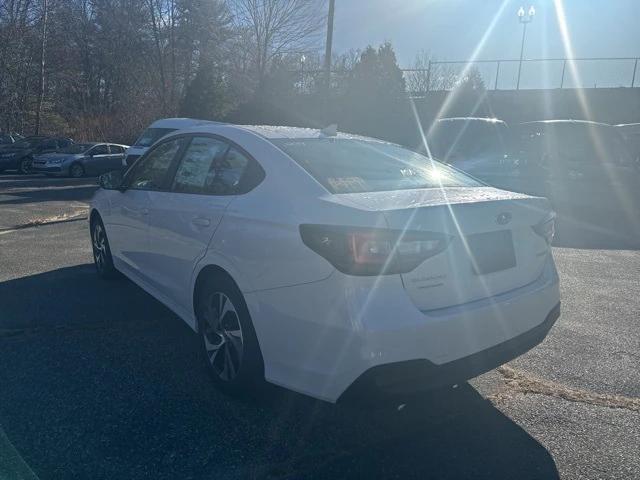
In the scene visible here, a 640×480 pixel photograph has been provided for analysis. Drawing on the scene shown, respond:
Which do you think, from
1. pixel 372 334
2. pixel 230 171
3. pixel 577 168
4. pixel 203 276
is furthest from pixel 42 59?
pixel 372 334

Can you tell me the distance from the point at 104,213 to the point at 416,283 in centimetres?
400

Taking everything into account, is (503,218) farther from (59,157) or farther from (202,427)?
(59,157)

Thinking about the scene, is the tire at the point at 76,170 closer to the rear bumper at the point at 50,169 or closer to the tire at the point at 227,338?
the rear bumper at the point at 50,169

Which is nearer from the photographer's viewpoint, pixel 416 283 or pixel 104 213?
pixel 416 283

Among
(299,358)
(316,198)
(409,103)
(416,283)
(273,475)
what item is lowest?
(273,475)

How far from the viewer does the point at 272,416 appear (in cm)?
347

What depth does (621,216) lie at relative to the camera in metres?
11.7

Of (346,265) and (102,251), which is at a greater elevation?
(346,265)

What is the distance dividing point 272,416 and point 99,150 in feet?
74.0

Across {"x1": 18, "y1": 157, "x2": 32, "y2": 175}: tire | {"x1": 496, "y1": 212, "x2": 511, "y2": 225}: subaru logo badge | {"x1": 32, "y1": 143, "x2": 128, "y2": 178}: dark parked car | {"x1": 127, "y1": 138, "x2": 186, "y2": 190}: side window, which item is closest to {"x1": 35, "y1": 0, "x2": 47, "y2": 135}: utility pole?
{"x1": 18, "y1": 157, "x2": 32, "y2": 175}: tire

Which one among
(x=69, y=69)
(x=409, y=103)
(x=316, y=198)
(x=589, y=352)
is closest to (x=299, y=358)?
(x=316, y=198)

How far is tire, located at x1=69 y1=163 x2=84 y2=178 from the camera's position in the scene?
22656 millimetres

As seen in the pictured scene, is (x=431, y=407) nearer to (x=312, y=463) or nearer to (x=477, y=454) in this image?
(x=477, y=454)

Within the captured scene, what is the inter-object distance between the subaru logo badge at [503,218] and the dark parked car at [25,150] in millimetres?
24503
